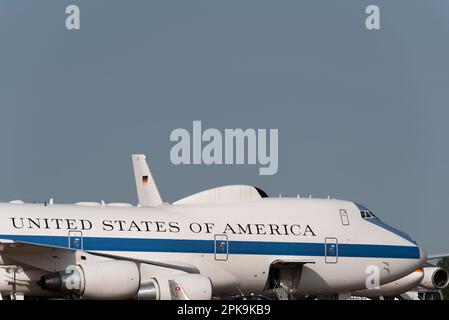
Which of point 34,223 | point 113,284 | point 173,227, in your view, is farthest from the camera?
point 173,227

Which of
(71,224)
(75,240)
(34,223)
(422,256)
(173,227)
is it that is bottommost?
(422,256)

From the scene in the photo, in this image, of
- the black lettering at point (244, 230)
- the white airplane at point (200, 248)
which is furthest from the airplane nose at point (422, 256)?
the black lettering at point (244, 230)

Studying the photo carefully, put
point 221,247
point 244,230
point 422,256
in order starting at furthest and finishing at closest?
1. point 422,256
2. point 244,230
3. point 221,247

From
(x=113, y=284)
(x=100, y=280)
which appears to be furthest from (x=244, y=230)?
(x=100, y=280)

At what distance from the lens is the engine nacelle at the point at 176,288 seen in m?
32.1

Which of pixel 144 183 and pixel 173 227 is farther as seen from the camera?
pixel 144 183

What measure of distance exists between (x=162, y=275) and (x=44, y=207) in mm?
4544

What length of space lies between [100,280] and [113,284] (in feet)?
1.45

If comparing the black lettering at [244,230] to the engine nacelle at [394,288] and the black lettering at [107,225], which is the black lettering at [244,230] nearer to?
the black lettering at [107,225]

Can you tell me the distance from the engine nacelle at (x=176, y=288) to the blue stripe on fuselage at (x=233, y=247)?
201 cm

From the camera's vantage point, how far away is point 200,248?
35.4m

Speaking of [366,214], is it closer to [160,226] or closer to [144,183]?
[160,226]
